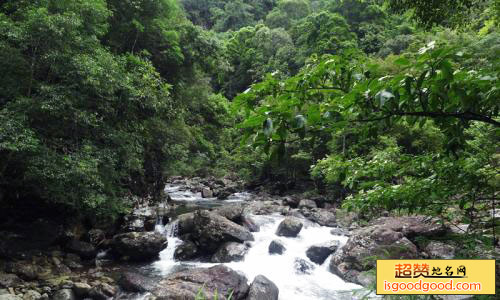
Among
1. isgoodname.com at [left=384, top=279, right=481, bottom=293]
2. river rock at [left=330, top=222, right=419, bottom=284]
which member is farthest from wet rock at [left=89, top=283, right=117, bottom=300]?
isgoodname.com at [left=384, top=279, right=481, bottom=293]

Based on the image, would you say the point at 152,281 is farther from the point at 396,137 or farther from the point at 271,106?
the point at 396,137

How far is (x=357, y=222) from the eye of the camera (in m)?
14.0

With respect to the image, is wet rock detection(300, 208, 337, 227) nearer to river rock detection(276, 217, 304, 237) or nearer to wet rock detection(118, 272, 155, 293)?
river rock detection(276, 217, 304, 237)

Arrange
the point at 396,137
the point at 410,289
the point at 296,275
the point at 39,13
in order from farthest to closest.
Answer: the point at 396,137, the point at 296,275, the point at 39,13, the point at 410,289

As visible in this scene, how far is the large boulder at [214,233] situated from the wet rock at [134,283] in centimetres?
281

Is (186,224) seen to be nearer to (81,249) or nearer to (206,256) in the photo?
(206,256)

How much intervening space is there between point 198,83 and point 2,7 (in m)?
8.78

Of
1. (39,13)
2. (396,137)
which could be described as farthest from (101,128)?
(396,137)

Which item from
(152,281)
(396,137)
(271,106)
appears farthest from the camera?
(396,137)

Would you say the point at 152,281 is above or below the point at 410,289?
below

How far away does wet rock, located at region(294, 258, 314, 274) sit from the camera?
10.3 metres

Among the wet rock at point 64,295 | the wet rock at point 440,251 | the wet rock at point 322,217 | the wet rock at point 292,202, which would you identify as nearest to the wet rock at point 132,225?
the wet rock at point 64,295

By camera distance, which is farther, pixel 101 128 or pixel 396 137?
pixel 396 137

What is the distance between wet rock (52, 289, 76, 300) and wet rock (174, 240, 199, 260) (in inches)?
146
